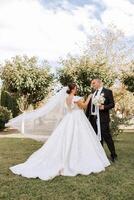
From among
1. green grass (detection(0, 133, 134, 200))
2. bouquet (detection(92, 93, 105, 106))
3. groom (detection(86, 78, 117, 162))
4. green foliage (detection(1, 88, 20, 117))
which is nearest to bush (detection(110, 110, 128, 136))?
groom (detection(86, 78, 117, 162))

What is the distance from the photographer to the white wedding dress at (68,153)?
9.32 m

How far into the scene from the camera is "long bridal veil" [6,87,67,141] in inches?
429

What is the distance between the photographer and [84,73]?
2742cm

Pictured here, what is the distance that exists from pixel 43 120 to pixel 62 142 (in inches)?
50.4

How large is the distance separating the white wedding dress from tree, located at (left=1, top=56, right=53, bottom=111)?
52.6ft

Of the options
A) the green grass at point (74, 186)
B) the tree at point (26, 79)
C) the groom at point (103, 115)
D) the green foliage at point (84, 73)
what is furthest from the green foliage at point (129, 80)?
the green grass at point (74, 186)

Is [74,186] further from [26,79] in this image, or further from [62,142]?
[26,79]

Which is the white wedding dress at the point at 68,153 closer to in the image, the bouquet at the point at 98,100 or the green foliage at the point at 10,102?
the bouquet at the point at 98,100

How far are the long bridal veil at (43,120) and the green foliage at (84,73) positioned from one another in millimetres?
15793

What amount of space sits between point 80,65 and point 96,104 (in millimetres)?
16624

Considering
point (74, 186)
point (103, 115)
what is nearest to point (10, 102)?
point (103, 115)

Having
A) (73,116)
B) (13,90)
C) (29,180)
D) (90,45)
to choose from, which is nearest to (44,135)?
(73,116)

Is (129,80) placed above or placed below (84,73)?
below

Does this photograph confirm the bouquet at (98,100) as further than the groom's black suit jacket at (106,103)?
No
